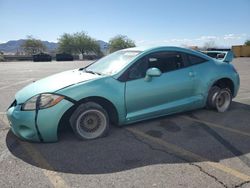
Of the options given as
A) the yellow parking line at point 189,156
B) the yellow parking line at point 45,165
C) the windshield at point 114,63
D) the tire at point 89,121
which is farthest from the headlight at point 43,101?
the yellow parking line at point 189,156

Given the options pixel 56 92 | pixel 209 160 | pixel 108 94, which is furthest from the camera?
A: pixel 108 94

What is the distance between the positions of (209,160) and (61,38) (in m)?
87.0

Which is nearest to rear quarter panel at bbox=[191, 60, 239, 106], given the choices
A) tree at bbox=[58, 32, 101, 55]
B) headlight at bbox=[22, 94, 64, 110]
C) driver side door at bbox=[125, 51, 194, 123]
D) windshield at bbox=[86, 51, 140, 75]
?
driver side door at bbox=[125, 51, 194, 123]

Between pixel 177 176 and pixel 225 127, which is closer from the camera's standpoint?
pixel 177 176

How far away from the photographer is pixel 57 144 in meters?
4.05

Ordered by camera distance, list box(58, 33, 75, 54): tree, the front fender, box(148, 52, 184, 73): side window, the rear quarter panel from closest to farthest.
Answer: the front fender → box(148, 52, 184, 73): side window → the rear quarter panel → box(58, 33, 75, 54): tree

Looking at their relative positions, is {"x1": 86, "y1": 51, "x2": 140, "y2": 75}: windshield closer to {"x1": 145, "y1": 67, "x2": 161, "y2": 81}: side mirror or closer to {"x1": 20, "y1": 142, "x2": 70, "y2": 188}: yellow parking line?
{"x1": 145, "y1": 67, "x2": 161, "y2": 81}: side mirror

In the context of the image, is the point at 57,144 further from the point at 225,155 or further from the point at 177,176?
the point at 225,155

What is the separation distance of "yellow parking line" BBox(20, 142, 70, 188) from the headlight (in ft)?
1.92

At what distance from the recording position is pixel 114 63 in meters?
4.93

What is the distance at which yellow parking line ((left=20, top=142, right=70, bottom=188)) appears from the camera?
118 inches

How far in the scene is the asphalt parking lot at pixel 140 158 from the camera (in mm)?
3025

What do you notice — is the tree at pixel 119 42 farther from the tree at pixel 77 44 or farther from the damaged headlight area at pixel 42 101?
the damaged headlight area at pixel 42 101

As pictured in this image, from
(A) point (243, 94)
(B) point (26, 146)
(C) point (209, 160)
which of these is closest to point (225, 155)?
(C) point (209, 160)
